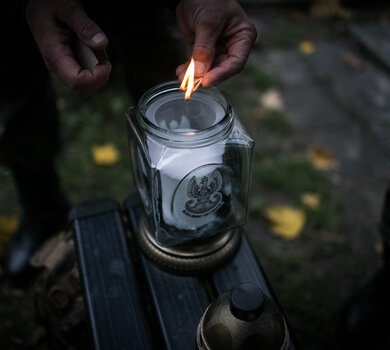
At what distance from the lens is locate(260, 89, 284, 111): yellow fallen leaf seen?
275 centimetres

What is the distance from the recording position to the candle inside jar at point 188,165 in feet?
3.05

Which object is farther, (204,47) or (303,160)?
(303,160)

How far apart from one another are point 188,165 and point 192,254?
29cm

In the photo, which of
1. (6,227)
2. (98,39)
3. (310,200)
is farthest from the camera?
(310,200)

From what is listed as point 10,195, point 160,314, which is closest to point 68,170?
point 10,195

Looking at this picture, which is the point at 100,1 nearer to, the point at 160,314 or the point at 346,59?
the point at 160,314

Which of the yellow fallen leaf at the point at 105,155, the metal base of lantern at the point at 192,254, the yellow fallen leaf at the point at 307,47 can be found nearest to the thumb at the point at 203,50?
the metal base of lantern at the point at 192,254

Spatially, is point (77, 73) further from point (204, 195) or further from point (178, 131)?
point (204, 195)

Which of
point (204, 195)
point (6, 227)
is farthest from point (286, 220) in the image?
point (6, 227)

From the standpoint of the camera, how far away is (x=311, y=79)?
2.99 metres

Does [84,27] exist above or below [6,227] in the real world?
above

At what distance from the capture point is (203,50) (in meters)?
1.00

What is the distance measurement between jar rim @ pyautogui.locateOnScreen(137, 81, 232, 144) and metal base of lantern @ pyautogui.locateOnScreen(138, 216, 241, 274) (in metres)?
0.34

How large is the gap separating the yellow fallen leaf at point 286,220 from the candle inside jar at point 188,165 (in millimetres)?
1052
